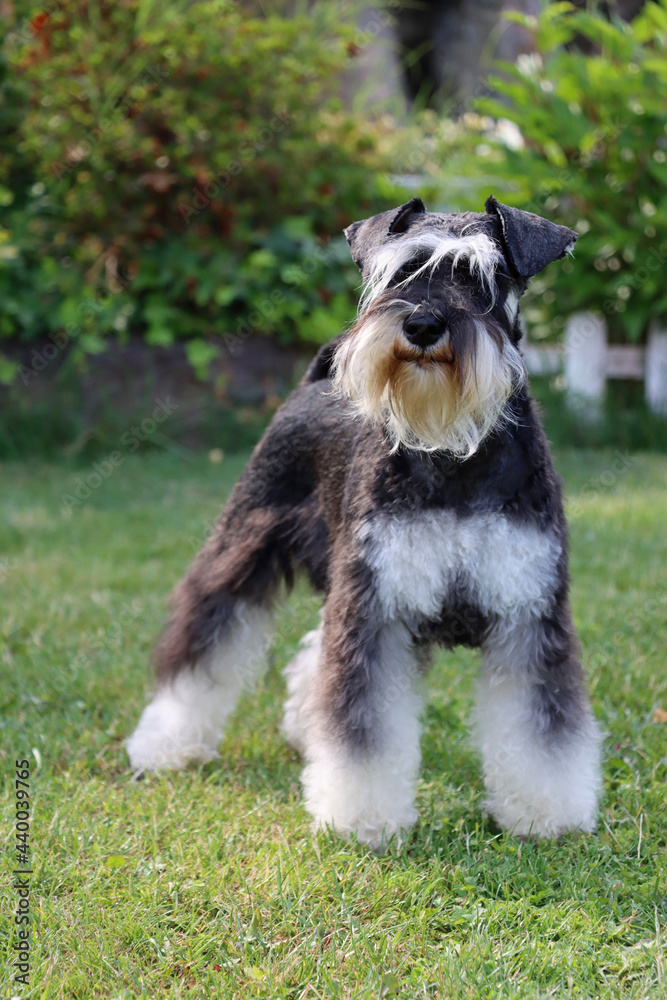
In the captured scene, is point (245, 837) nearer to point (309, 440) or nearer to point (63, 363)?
point (309, 440)

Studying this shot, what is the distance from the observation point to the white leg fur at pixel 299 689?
338 centimetres

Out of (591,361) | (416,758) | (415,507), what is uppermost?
(415,507)

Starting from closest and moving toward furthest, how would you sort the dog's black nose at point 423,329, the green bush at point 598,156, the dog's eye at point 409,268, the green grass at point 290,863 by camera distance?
the green grass at point 290,863 < the dog's black nose at point 423,329 < the dog's eye at point 409,268 < the green bush at point 598,156

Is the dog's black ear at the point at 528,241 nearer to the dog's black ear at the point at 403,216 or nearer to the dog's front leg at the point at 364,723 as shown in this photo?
the dog's black ear at the point at 403,216

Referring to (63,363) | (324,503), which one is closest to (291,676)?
(324,503)

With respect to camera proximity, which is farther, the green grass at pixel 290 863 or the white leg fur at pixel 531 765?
the white leg fur at pixel 531 765

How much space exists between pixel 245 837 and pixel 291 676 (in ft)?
2.79

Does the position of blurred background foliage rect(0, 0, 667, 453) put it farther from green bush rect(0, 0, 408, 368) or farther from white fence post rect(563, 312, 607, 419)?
white fence post rect(563, 312, 607, 419)

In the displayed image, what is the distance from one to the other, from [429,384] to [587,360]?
6.27m

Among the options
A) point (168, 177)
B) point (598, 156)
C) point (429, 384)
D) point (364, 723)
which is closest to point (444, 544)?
point (429, 384)

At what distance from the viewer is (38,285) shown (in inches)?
304

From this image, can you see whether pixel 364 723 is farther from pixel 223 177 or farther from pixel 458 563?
pixel 223 177

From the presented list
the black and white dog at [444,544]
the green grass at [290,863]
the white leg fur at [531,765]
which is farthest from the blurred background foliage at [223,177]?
the white leg fur at [531,765]

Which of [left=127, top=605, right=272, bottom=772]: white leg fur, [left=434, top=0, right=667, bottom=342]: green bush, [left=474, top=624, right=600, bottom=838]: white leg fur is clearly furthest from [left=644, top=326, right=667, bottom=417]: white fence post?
[left=474, top=624, right=600, bottom=838]: white leg fur
